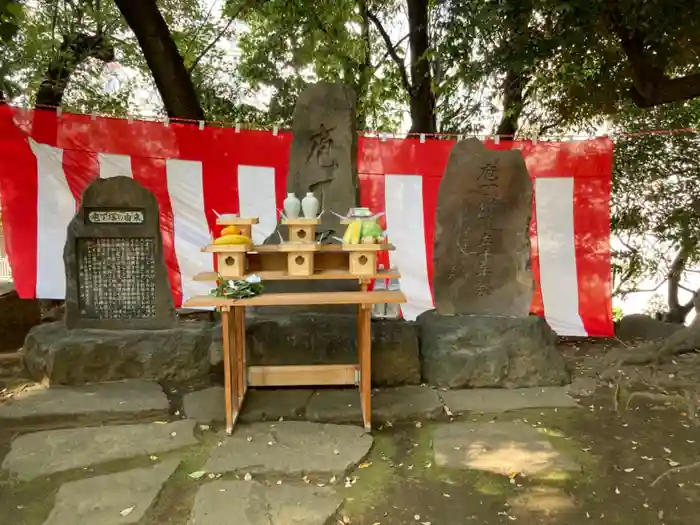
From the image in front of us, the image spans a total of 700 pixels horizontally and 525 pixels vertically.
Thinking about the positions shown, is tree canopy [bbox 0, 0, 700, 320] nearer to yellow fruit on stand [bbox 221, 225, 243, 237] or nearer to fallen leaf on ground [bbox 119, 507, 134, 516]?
yellow fruit on stand [bbox 221, 225, 243, 237]

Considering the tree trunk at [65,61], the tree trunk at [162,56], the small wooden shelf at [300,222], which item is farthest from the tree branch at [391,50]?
the small wooden shelf at [300,222]

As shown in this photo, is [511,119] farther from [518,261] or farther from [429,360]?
[429,360]

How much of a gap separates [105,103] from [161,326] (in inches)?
218

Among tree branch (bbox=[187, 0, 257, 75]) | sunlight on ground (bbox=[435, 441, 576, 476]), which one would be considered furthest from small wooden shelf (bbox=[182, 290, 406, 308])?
tree branch (bbox=[187, 0, 257, 75])

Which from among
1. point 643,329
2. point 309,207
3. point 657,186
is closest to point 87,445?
point 309,207

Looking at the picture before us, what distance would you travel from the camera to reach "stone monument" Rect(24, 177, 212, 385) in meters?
4.52

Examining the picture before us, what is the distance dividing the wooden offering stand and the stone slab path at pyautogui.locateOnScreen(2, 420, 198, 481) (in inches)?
14.8

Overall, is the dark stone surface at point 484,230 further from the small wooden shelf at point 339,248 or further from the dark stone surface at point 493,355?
the small wooden shelf at point 339,248

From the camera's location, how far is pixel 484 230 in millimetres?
4840

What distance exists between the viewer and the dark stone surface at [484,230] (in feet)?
15.8

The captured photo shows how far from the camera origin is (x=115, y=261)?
182 inches

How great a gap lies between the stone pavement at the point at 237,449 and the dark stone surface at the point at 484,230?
85 cm

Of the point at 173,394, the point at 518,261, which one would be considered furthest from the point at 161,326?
the point at 518,261

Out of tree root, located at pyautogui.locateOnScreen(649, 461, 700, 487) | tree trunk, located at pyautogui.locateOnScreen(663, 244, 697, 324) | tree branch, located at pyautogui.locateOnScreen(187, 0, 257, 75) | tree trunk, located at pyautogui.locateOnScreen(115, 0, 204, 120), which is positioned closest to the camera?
tree root, located at pyautogui.locateOnScreen(649, 461, 700, 487)
